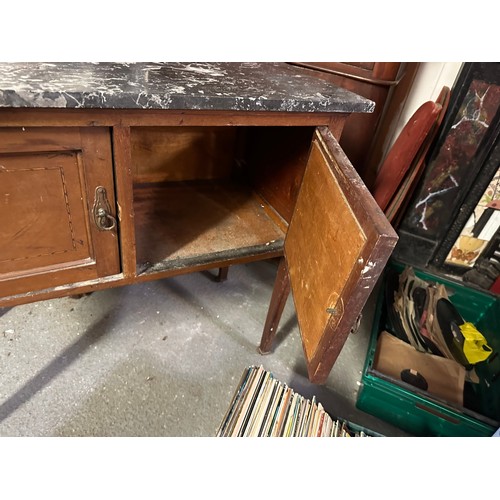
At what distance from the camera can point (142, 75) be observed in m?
0.71

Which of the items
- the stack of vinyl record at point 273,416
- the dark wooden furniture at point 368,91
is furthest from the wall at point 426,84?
the stack of vinyl record at point 273,416

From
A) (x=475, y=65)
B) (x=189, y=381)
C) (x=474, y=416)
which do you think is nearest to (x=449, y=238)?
(x=475, y=65)

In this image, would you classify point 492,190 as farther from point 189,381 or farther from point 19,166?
point 19,166

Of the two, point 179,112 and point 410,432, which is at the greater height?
point 179,112

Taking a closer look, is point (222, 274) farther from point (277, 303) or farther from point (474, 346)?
point (474, 346)

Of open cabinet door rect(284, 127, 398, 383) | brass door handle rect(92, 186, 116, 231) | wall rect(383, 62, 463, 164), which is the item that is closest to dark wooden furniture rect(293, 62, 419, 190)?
wall rect(383, 62, 463, 164)

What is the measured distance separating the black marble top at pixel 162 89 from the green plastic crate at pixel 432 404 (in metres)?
0.82

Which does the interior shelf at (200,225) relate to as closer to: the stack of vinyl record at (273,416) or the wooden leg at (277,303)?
the wooden leg at (277,303)

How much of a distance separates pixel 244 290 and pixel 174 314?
1.11ft

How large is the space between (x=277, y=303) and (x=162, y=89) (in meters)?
0.72

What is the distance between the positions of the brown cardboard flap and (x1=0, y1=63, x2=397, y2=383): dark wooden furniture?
0.52 meters

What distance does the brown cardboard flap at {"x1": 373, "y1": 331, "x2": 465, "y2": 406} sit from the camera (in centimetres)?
117

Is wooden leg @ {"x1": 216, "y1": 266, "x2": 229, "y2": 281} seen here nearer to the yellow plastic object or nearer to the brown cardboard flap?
the brown cardboard flap

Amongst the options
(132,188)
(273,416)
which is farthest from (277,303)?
(132,188)
